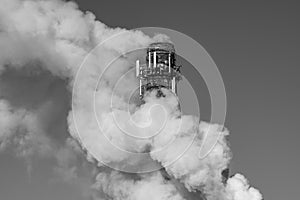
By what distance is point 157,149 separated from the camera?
151 meters

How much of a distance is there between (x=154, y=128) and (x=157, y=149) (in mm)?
3622

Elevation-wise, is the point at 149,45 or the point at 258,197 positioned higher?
the point at 149,45

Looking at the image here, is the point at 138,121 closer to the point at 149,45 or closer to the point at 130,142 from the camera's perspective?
the point at 130,142

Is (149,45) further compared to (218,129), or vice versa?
(149,45)

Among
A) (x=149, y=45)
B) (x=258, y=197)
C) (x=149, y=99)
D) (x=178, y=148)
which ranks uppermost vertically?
(x=149, y=45)

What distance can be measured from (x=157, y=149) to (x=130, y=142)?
4938mm

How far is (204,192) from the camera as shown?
149 metres

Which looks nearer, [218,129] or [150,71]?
Result: [218,129]

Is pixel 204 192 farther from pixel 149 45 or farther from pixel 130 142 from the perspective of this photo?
pixel 149 45

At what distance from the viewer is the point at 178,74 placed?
164 metres

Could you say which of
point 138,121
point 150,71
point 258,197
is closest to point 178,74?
point 150,71

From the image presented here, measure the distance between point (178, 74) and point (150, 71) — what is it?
5566mm

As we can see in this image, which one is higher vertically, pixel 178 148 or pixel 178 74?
pixel 178 74

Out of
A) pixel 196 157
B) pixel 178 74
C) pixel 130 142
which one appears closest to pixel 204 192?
pixel 196 157
